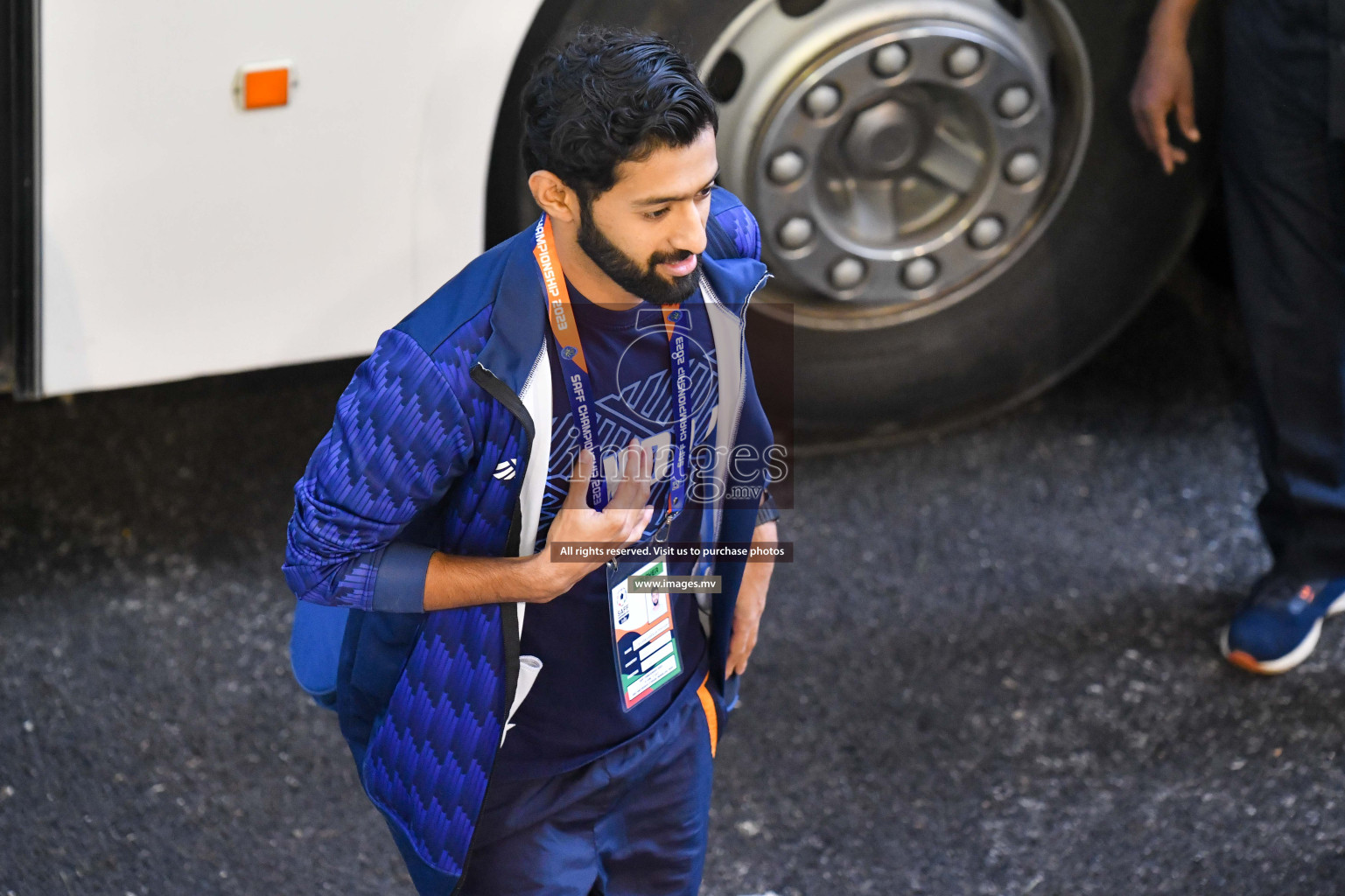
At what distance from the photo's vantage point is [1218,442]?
10.9 feet

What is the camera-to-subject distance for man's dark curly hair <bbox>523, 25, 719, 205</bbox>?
4.84 feet

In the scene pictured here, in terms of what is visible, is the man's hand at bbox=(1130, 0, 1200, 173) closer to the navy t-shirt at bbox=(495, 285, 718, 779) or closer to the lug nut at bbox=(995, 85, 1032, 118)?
the lug nut at bbox=(995, 85, 1032, 118)

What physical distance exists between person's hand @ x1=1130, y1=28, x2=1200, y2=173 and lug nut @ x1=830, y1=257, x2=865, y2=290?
0.60 m

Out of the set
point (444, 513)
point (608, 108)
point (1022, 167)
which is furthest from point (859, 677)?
point (608, 108)

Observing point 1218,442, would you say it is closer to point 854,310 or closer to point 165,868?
point 854,310

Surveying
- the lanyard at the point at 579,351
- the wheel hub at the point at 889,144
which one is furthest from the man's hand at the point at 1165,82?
the lanyard at the point at 579,351

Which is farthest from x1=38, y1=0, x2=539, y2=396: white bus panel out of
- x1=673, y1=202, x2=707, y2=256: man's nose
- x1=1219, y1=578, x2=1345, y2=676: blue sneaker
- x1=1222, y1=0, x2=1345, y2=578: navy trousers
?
x1=1219, y1=578, x2=1345, y2=676: blue sneaker

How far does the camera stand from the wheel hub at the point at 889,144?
2633mm

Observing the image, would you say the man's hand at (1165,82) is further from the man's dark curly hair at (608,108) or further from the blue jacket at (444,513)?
the man's dark curly hair at (608,108)

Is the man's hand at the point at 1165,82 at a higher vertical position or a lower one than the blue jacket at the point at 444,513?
higher

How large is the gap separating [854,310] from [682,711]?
1.30 m

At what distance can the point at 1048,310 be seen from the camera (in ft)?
10.3

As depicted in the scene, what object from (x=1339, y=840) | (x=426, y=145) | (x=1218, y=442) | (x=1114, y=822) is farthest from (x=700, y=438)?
(x=1218, y=442)

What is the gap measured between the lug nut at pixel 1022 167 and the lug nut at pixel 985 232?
85mm
